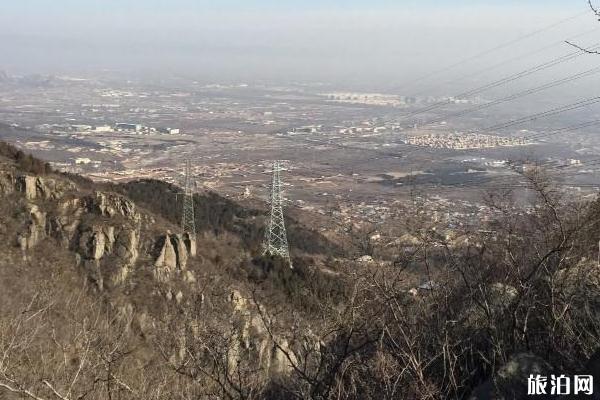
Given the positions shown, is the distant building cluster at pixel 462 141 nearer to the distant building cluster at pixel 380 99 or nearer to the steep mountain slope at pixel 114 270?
the distant building cluster at pixel 380 99

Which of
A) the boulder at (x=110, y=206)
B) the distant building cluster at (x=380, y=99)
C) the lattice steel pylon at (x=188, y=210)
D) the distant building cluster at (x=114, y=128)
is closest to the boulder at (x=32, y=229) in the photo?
the boulder at (x=110, y=206)

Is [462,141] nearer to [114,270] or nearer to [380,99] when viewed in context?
[380,99]

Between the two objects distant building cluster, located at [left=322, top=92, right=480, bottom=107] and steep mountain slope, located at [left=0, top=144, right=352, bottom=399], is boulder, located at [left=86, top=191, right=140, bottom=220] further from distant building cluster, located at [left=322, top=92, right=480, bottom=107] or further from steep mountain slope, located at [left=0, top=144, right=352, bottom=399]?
distant building cluster, located at [left=322, top=92, right=480, bottom=107]

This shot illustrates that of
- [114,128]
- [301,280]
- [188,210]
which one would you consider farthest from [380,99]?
[301,280]

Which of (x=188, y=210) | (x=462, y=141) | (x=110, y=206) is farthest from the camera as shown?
(x=462, y=141)

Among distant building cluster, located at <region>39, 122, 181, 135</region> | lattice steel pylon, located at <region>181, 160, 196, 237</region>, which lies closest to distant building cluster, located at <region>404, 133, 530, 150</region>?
distant building cluster, located at <region>39, 122, 181, 135</region>

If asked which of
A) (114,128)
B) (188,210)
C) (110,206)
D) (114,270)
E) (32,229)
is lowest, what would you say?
(114,128)

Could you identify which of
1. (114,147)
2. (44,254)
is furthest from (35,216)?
(114,147)

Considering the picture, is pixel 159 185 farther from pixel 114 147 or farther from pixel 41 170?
pixel 114 147
